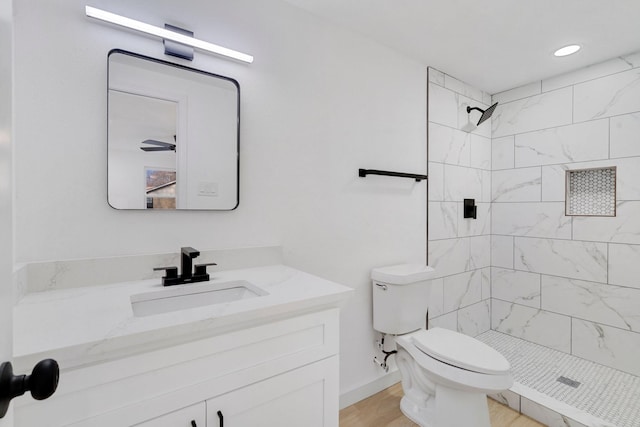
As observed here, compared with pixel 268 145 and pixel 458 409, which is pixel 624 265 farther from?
pixel 268 145

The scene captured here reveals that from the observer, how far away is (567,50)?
6.69ft

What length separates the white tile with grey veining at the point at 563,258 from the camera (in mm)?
2203

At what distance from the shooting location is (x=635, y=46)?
1.99 m

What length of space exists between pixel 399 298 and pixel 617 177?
5.87ft

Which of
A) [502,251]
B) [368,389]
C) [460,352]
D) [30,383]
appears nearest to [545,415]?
[460,352]

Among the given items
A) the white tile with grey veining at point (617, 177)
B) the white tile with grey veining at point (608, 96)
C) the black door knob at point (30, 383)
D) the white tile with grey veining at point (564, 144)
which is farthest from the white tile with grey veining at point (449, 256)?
the black door knob at point (30, 383)

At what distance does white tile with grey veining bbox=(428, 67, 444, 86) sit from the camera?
2268mm

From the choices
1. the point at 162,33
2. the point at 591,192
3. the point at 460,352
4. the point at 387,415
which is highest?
the point at 162,33

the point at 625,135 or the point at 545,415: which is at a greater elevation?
the point at 625,135

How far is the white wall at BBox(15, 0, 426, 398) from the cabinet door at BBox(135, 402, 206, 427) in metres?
0.68

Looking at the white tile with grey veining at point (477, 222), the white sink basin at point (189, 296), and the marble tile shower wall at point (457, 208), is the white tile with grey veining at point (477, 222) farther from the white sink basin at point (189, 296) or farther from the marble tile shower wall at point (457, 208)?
the white sink basin at point (189, 296)

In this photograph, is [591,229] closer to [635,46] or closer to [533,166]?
[533,166]

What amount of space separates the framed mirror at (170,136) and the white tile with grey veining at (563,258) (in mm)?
2444

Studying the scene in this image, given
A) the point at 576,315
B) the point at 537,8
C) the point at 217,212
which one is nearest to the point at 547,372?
the point at 576,315
